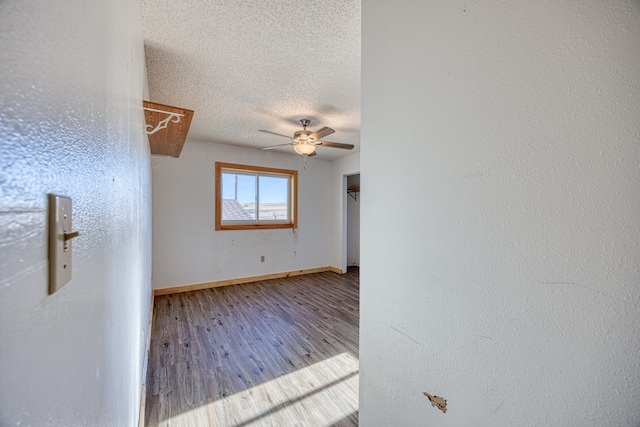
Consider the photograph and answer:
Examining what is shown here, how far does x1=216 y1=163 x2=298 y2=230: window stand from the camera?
4270 mm

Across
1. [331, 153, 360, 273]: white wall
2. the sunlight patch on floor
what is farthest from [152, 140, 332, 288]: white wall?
the sunlight patch on floor

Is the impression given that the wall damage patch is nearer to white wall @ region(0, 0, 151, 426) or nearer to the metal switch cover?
white wall @ region(0, 0, 151, 426)

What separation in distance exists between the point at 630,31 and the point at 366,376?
1.37 metres

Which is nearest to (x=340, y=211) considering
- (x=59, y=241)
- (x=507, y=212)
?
(x=507, y=212)

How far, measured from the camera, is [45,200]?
0.29 metres

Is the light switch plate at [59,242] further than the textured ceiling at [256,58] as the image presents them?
No

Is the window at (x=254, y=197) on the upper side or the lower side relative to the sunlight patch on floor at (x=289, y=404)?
upper

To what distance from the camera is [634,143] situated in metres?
0.53

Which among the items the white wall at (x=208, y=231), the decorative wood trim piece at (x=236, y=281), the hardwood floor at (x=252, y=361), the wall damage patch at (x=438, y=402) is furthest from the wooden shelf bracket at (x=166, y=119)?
the decorative wood trim piece at (x=236, y=281)

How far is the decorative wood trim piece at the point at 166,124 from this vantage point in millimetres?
1580

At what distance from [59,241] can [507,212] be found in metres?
0.94

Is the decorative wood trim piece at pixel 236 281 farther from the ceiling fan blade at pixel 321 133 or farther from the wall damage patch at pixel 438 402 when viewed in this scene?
the wall damage patch at pixel 438 402

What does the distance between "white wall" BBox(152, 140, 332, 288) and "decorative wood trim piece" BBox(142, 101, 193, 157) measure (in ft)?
4.95

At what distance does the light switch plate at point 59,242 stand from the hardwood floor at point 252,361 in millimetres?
1648
